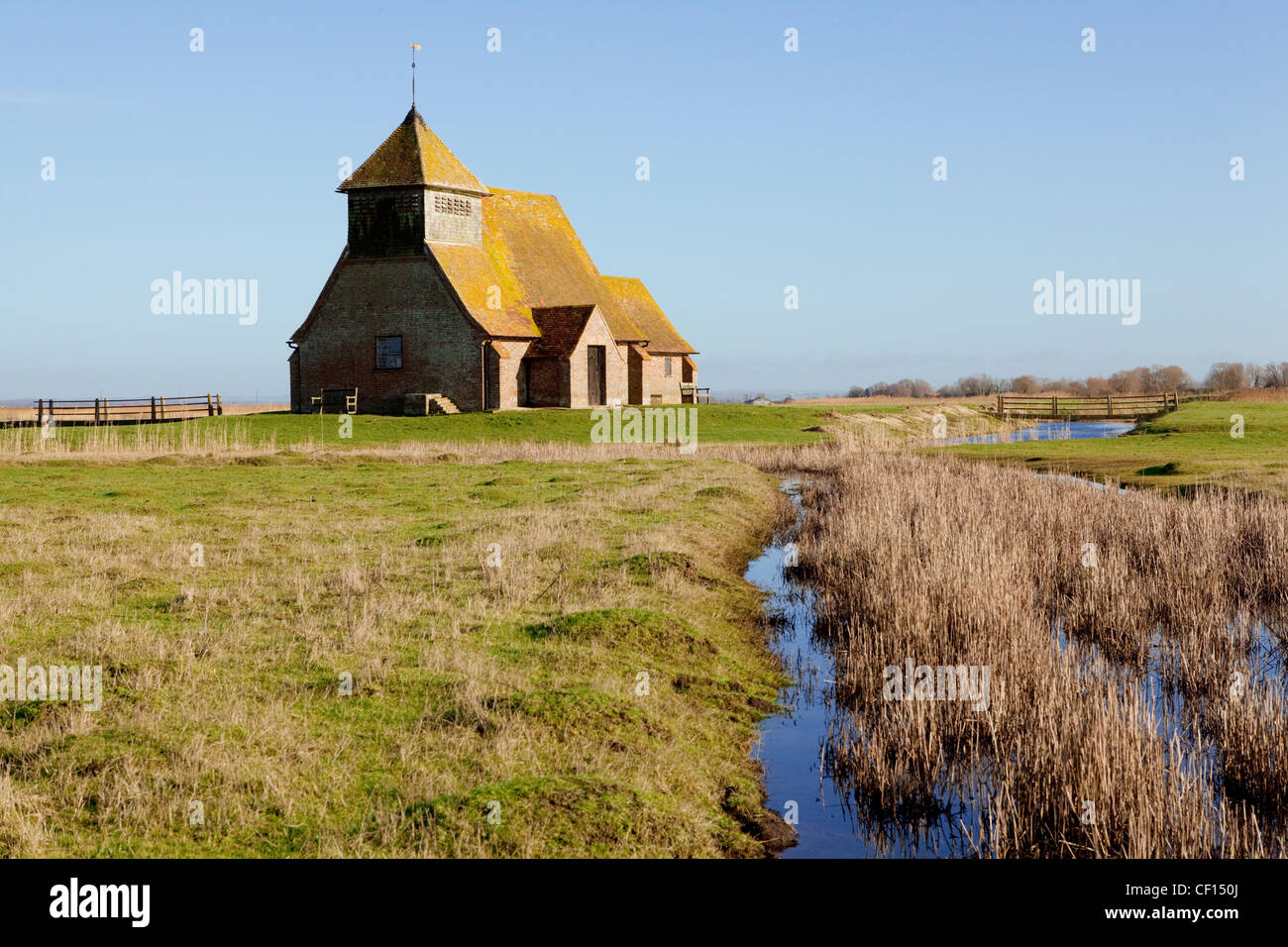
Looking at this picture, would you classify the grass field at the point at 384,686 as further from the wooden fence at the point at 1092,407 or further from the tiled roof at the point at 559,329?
the wooden fence at the point at 1092,407

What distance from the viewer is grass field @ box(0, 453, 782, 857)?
749cm

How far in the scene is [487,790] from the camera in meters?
7.82

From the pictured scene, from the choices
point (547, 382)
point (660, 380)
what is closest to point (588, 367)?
point (547, 382)

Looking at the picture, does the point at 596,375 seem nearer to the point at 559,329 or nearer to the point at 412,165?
the point at 559,329

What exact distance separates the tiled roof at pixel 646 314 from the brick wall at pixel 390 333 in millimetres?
13771

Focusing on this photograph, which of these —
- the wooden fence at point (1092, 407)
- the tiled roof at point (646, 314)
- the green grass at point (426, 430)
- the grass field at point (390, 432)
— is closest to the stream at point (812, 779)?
the grass field at point (390, 432)

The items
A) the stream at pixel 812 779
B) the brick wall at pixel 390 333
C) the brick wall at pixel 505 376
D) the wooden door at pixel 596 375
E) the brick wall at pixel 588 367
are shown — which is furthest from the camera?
the wooden door at pixel 596 375

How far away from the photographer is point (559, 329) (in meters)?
52.5

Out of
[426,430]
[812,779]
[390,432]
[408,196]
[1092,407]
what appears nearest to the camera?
[812,779]

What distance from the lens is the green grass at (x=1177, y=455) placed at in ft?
93.2

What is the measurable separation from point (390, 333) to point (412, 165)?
7931 millimetres

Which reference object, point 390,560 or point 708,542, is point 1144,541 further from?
point 390,560

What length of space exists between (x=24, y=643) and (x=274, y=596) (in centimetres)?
306

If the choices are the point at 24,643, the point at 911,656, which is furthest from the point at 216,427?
the point at 911,656
